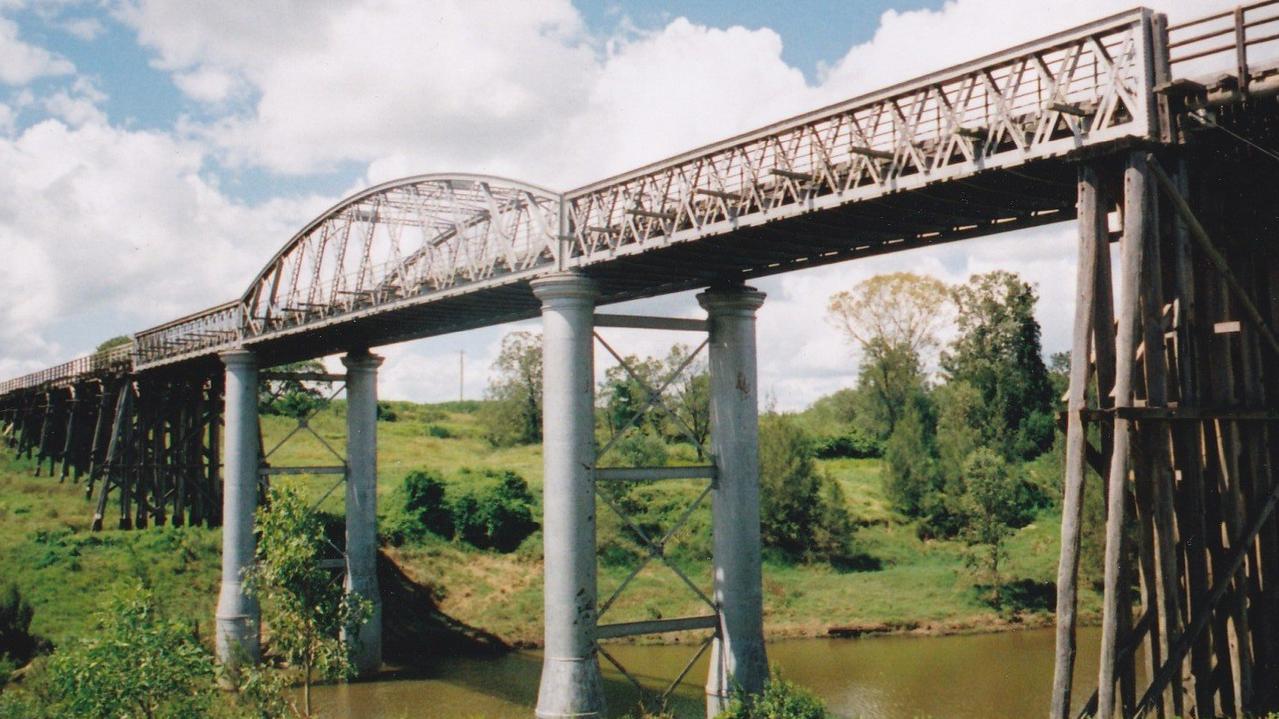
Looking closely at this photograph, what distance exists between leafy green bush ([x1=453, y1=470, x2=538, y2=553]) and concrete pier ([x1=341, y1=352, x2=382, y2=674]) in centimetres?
1188

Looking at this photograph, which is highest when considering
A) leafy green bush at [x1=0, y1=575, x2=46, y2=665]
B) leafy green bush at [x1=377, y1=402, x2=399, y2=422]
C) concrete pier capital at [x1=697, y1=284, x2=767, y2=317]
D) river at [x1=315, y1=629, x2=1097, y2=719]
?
leafy green bush at [x1=377, y1=402, x2=399, y2=422]

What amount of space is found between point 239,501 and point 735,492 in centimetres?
1671

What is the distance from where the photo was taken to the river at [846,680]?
25797 mm

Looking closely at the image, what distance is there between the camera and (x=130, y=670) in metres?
15.7

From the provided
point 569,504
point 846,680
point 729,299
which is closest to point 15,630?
point 569,504

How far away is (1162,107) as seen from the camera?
437 inches

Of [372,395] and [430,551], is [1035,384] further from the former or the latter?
[372,395]

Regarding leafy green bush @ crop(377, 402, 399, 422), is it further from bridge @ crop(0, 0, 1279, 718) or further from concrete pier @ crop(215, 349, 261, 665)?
bridge @ crop(0, 0, 1279, 718)

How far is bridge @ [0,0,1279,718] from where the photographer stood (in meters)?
11.0

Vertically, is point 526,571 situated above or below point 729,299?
below

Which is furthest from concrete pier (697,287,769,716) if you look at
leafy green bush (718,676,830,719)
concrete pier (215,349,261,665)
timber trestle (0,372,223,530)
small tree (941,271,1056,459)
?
small tree (941,271,1056,459)

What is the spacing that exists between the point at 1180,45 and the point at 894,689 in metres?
20.6

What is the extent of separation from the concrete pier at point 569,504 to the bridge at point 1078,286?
40mm

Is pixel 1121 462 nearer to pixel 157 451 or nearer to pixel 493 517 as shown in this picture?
pixel 493 517
